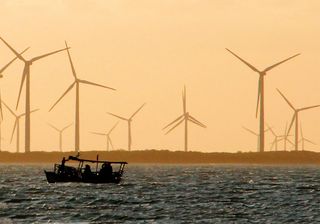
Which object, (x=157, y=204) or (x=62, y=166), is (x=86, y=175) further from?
(x=157, y=204)

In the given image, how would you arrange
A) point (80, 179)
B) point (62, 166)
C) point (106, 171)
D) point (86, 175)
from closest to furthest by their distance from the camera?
1. point (106, 171)
2. point (62, 166)
3. point (86, 175)
4. point (80, 179)

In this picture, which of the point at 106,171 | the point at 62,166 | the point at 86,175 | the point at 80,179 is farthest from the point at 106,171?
the point at 62,166

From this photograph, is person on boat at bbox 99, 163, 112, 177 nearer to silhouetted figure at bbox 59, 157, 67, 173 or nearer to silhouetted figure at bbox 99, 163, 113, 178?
silhouetted figure at bbox 99, 163, 113, 178

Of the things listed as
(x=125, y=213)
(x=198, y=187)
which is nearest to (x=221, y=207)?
(x=125, y=213)

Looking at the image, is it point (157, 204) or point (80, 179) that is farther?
point (80, 179)

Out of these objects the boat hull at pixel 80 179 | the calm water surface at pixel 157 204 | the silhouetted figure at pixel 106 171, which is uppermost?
the silhouetted figure at pixel 106 171

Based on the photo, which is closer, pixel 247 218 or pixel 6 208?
pixel 247 218

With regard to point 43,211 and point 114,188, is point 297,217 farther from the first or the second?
point 114,188

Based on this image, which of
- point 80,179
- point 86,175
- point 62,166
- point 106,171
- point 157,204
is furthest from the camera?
point 80,179

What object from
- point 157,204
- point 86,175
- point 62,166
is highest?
point 62,166

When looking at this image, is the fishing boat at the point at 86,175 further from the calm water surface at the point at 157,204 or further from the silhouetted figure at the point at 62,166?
the calm water surface at the point at 157,204

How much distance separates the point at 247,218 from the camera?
85062mm

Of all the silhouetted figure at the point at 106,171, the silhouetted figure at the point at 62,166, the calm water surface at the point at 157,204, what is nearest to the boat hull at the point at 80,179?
the silhouetted figure at the point at 106,171

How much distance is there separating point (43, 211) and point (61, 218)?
8025 mm
